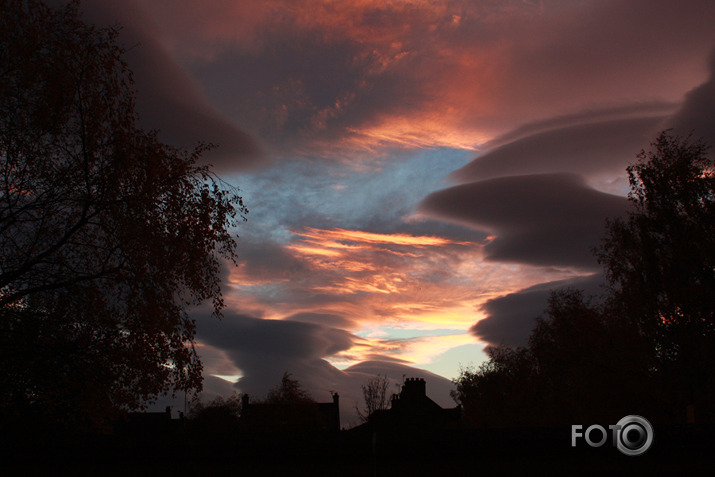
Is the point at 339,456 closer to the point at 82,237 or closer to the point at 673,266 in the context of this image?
the point at 82,237

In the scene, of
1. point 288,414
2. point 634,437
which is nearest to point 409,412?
point 288,414

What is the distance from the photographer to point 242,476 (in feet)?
42.5

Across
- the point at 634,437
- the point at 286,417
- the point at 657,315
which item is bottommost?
the point at 286,417

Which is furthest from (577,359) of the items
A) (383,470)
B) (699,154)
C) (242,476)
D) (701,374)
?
(242,476)

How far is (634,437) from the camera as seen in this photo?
49.7ft

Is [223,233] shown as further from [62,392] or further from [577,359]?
[577,359]

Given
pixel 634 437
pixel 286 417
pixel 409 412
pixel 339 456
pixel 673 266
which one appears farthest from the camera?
pixel 286 417

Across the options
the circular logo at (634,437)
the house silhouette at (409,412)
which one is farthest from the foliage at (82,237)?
the house silhouette at (409,412)

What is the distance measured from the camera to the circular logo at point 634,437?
14.8 meters

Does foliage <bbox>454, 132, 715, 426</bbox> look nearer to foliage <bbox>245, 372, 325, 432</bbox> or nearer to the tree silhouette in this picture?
the tree silhouette

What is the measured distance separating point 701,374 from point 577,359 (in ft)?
20.2

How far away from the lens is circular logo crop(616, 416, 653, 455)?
1477 cm

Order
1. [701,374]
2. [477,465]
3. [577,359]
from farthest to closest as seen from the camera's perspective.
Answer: [577,359] → [701,374] → [477,465]

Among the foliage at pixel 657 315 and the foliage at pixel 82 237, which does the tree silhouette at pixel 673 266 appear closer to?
the foliage at pixel 657 315
